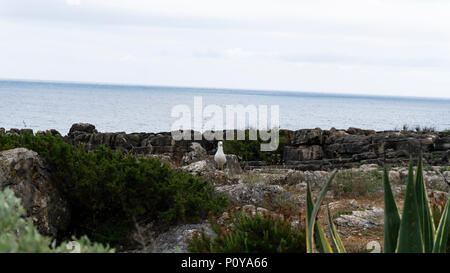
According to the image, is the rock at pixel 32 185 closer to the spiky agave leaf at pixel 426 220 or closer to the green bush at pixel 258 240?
the green bush at pixel 258 240

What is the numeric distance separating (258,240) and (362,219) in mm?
3110

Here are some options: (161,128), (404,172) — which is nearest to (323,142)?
(404,172)

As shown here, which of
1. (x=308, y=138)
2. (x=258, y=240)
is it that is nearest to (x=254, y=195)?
(x=258, y=240)

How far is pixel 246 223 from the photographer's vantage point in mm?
4965

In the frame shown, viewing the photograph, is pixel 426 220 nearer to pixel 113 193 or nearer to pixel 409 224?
pixel 409 224

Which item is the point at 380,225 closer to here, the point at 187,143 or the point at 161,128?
the point at 187,143

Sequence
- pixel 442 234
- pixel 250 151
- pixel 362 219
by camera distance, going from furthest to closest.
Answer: pixel 250 151 < pixel 362 219 < pixel 442 234

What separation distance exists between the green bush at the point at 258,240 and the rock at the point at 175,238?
48cm

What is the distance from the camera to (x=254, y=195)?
7.73 metres

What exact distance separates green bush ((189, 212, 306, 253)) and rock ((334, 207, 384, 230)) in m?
2.38

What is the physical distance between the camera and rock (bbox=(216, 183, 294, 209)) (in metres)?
7.50

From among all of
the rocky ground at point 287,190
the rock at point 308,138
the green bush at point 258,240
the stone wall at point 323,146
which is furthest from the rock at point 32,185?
the rock at point 308,138

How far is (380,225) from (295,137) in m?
13.9

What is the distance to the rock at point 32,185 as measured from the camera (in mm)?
5598
